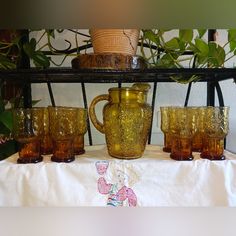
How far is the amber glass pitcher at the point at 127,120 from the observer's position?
66cm

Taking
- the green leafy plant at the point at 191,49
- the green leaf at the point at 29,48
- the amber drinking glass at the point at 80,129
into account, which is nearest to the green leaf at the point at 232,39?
the green leafy plant at the point at 191,49

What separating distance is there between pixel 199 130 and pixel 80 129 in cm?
34

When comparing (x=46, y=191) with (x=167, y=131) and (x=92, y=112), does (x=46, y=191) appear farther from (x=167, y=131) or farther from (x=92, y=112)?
(x=167, y=131)

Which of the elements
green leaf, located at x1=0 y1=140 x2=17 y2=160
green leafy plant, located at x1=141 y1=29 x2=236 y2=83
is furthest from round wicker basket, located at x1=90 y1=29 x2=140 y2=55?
green leaf, located at x1=0 y1=140 x2=17 y2=160

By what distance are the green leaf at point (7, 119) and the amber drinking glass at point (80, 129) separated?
0.62 ft

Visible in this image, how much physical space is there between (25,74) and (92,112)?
0.64 ft

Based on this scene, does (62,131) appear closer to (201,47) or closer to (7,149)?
(7,149)

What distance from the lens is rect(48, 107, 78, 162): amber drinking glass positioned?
0.67 metres

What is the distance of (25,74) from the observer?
2.12ft

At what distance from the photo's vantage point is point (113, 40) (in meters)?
0.69

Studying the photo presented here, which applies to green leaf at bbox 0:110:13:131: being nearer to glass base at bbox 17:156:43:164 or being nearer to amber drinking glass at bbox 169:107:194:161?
glass base at bbox 17:156:43:164

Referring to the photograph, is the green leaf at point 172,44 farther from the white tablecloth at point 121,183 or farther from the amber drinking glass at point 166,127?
the white tablecloth at point 121,183

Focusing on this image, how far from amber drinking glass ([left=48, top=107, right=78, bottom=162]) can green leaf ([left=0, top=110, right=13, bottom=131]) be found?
0.13m
